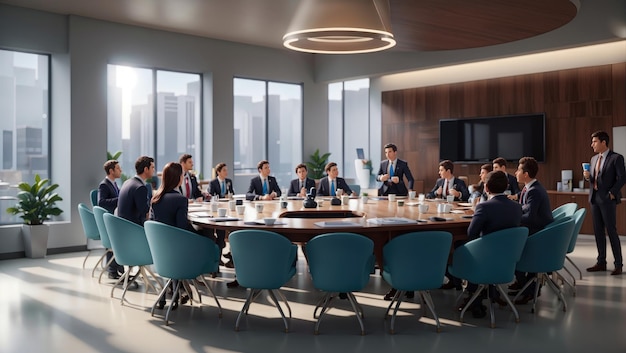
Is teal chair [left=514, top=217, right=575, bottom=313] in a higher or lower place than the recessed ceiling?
lower

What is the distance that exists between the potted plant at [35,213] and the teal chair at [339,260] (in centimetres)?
591

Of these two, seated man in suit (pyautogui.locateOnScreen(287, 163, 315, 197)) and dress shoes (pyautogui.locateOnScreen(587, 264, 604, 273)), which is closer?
dress shoes (pyautogui.locateOnScreen(587, 264, 604, 273))

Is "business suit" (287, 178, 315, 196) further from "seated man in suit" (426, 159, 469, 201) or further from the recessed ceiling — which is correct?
the recessed ceiling

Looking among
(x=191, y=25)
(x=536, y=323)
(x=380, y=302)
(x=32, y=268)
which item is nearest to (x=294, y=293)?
(x=380, y=302)

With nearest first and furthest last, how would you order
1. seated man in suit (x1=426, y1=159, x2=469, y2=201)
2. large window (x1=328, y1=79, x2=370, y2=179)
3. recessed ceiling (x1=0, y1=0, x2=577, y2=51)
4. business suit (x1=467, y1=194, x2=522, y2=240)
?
business suit (x1=467, y1=194, x2=522, y2=240) → recessed ceiling (x1=0, y1=0, x2=577, y2=51) → seated man in suit (x1=426, y1=159, x2=469, y2=201) → large window (x1=328, y1=79, x2=370, y2=179)

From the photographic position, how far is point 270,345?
482cm

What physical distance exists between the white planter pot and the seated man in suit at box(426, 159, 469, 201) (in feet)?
19.4

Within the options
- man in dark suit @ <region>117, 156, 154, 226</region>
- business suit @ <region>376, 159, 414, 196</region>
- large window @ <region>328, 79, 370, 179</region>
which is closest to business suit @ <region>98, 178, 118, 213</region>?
man in dark suit @ <region>117, 156, 154, 226</region>

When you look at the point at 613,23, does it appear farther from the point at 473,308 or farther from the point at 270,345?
the point at 270,345

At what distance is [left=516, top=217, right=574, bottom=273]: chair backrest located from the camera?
18.6 ft

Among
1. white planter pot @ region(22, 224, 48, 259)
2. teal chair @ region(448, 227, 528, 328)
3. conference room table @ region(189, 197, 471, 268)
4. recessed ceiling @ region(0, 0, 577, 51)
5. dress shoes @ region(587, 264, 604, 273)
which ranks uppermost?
recessed ceiling @ region(0, 0, 577, 51)

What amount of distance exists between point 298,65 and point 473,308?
362 inches

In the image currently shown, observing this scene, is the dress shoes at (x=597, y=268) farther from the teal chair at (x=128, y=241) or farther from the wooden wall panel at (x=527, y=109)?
the teal chair at (x=128, y=241)

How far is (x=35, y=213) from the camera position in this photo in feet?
30.9
